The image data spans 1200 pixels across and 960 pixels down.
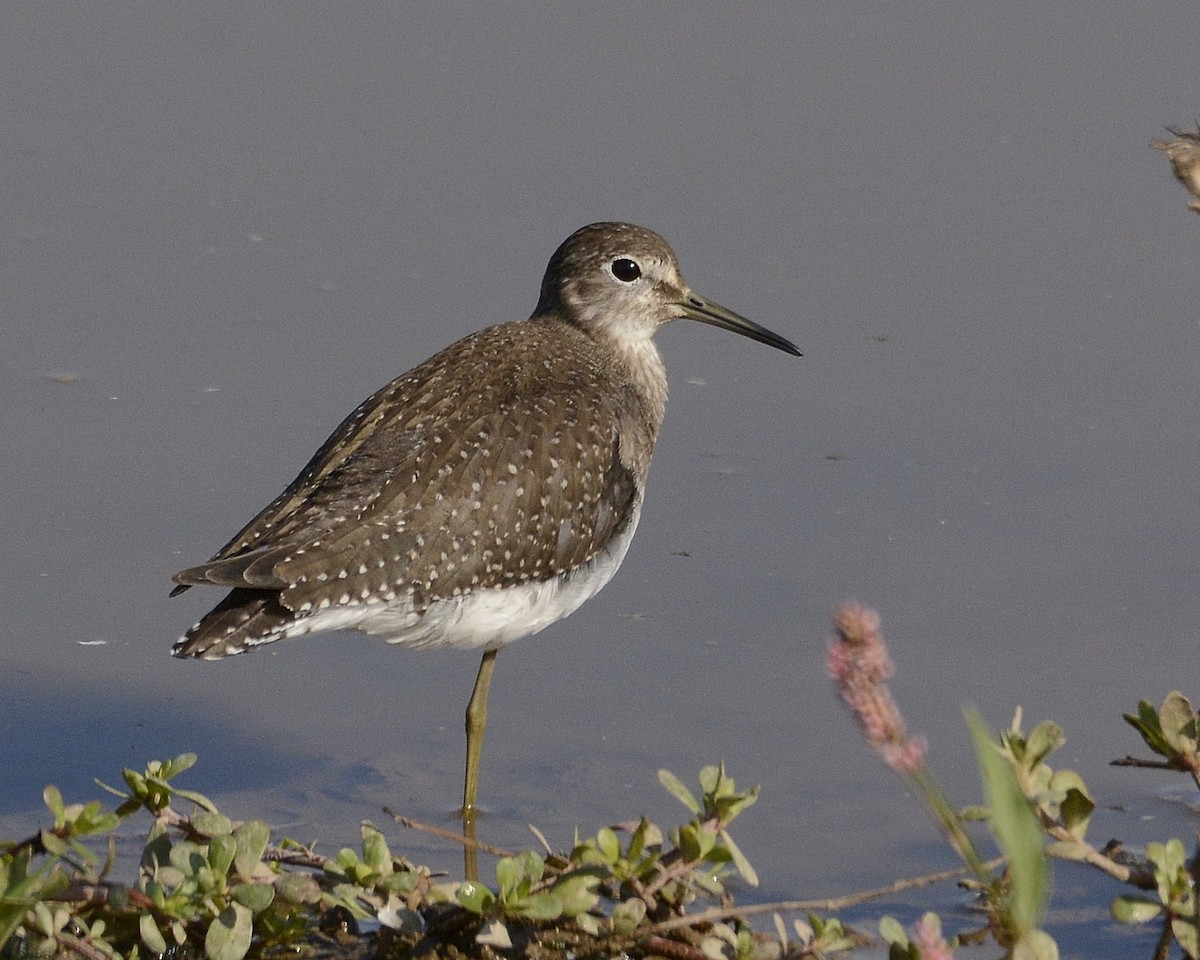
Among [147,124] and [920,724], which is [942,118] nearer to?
[147,124]

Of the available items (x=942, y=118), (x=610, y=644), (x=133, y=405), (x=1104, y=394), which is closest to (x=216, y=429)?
(x=133, y=405)

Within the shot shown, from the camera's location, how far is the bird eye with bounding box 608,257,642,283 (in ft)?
26.2

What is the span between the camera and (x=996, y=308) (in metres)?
9.50

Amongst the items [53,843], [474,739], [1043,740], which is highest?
[1043,740]

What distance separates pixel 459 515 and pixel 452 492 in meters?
0.08

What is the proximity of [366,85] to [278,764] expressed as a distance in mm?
5829

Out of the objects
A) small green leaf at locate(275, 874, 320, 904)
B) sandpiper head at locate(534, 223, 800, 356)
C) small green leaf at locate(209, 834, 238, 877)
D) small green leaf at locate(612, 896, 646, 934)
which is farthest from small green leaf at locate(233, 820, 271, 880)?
sandpiper head at locate(534, 223, 800, 356)

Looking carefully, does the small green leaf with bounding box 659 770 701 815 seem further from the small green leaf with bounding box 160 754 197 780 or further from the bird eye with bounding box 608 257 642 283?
the bird eye with bounding box 608 257 642 283

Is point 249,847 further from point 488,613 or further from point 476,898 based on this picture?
point 488,613

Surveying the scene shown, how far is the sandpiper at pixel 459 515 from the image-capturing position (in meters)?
6.07

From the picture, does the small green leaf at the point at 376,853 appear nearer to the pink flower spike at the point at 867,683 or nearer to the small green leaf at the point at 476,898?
the small green leaf at the point at 476,898

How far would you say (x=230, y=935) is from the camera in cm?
455

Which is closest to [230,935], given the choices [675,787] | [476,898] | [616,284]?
[476,898]

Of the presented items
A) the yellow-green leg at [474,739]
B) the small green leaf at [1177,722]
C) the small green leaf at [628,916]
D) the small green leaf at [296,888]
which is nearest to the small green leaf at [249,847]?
the small green leaf at [296,888]
